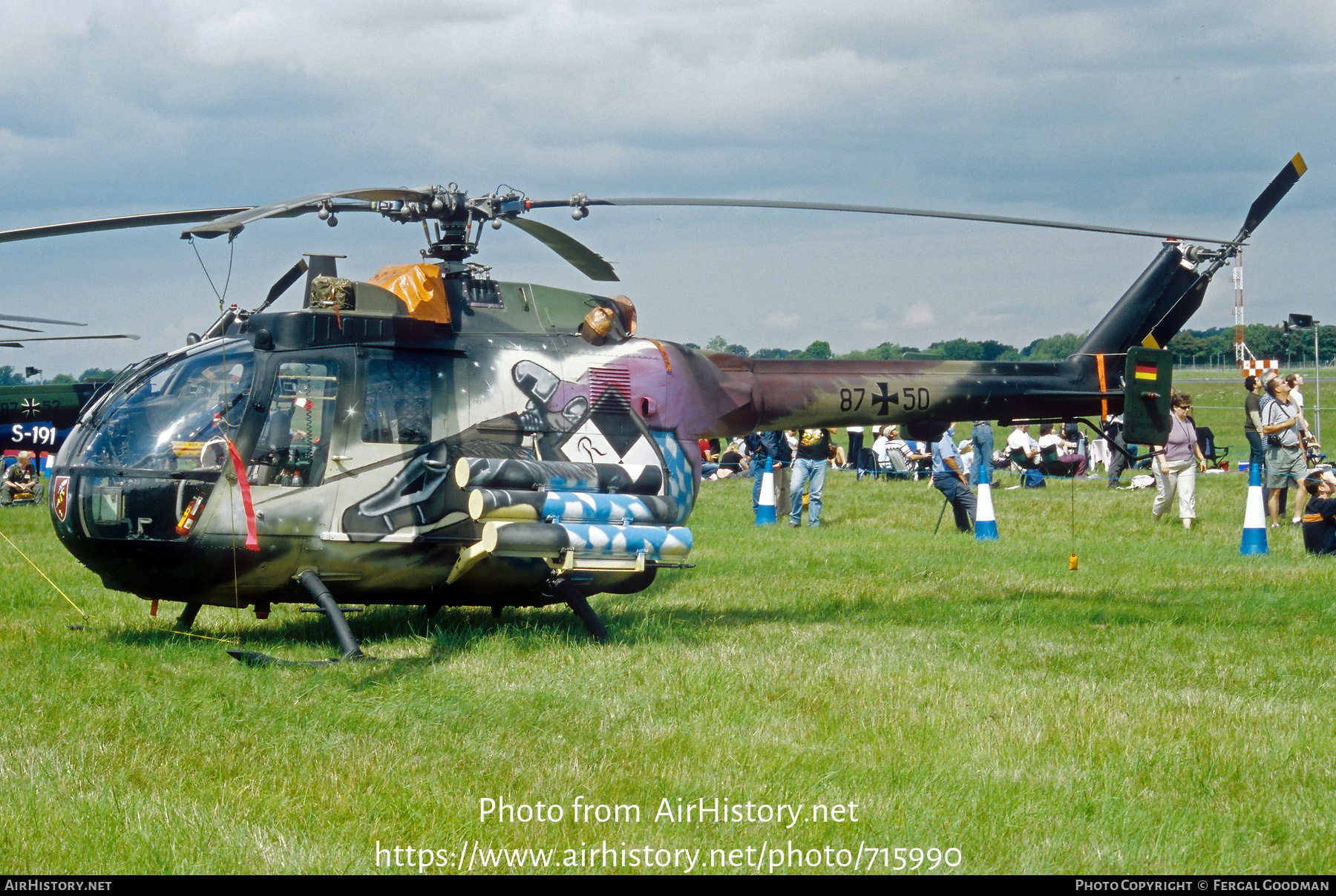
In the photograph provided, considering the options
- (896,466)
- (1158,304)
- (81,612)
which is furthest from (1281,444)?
(81,612)

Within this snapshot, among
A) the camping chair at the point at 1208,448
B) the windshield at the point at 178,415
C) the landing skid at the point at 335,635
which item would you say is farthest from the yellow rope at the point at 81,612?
the camping chair at the point at 1208,448

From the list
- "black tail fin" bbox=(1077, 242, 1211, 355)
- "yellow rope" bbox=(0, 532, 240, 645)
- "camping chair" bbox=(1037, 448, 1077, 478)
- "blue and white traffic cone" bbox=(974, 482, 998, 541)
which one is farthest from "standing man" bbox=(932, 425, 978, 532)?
"camping chair" bbox=(1037, 448, 1077, 478)

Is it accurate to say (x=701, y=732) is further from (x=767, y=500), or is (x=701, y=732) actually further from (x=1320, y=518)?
(x=767, y=500)

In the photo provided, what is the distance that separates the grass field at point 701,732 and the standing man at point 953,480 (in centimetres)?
538

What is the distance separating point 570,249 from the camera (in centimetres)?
861

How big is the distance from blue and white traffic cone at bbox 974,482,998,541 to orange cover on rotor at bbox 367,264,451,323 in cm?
944

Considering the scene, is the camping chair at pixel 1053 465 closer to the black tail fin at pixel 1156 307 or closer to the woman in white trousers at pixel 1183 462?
the woman in white trousers at pixel 1183 462

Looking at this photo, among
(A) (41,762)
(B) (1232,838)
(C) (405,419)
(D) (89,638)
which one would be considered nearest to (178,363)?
(C) (405,419)

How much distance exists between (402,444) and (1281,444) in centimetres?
1229

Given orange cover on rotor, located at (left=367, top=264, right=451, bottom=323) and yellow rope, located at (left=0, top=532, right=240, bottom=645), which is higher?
orange cover on rotor, located at (left=367, top=264, right=451, bottom=323)

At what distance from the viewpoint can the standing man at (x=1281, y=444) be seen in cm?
1552

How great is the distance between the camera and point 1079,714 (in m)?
6.47

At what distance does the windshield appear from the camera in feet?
24.9

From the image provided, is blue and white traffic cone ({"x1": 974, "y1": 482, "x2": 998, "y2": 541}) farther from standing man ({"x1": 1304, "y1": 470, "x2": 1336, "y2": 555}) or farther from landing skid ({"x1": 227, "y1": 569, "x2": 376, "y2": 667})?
landing skid ({"x1": 227, "y1": 569, "x2": 376, "y2": 667})
